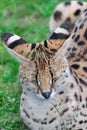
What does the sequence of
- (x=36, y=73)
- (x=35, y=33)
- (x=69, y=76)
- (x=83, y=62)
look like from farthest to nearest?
(x=35, y=33) → (x=83, y=62) → (x=69, y=76) → (x=36, y=73)

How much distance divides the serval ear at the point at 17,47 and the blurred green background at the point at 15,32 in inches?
35.4

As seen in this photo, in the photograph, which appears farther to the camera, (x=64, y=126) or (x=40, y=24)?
(x=40, y=24)

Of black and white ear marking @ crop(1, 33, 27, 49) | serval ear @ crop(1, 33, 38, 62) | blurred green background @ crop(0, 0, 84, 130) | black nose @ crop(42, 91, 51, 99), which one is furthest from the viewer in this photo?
blurred green background @ crop(0, 0, 84, 130)

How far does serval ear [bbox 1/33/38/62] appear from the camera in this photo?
13.2 feet

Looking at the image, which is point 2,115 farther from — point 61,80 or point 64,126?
point 61,80

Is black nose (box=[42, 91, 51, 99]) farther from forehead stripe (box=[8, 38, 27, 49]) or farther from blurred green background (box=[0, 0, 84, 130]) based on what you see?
blurred green background (box=[0, 0, 84, 130])

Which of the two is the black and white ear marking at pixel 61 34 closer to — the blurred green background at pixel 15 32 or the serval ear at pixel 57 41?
the serval ear at pixel 57 41

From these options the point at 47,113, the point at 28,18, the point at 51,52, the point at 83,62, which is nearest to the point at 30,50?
the point at 51,52

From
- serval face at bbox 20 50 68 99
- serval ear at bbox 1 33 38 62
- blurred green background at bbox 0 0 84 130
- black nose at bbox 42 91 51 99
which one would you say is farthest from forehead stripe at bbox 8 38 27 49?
blurred green background at bbox 0 0 84 130

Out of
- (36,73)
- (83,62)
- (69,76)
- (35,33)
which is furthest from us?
(35,33)

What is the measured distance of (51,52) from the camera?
13.4ft

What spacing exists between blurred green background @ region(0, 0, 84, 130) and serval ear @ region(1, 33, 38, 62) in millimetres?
898

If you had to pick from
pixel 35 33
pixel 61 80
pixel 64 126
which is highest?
pixel 35 33

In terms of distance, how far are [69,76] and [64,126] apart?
0.43 m
